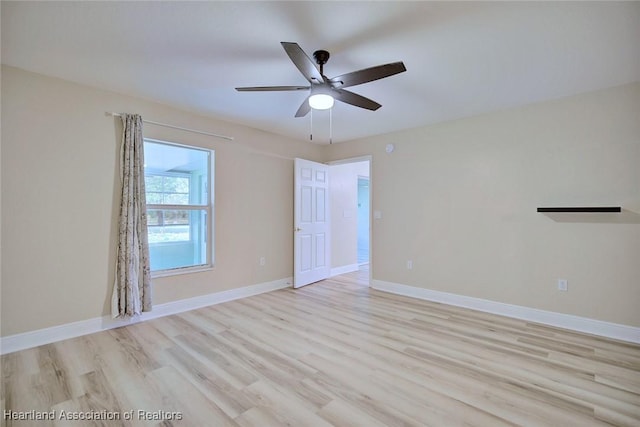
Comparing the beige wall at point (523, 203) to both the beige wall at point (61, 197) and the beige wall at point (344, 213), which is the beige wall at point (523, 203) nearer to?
the beige wall at point (344, 213)

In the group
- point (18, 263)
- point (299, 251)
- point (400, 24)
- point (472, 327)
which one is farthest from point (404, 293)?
point (18, 263)

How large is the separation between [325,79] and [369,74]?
333mm

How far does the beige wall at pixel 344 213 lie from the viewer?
5742 millimetres

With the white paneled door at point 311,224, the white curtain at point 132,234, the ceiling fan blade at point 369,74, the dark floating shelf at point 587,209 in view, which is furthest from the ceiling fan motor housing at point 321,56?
the dark floating shelf at point 587,209

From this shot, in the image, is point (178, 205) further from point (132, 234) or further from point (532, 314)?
point (532, 314)

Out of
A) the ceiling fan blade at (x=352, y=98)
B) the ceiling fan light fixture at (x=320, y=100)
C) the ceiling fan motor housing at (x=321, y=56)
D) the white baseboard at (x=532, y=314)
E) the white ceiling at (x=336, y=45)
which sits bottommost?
the white baseboard at (x=532, y=314)

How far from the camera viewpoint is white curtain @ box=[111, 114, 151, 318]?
309 cm

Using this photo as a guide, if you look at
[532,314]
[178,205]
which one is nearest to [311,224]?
[178,205]

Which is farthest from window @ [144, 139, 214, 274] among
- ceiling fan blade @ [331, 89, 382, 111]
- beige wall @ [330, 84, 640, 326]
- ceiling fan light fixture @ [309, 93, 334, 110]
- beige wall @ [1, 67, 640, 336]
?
beige wall @ [330, 84, 640, 326]

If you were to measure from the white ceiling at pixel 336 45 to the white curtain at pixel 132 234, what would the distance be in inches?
20.9

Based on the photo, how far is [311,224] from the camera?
507 centimetres

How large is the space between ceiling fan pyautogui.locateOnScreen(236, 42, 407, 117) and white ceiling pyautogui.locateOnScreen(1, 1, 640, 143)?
27cm

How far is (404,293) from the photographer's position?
443cm

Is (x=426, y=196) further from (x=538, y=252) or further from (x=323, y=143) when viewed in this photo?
(x=323, y=143)
